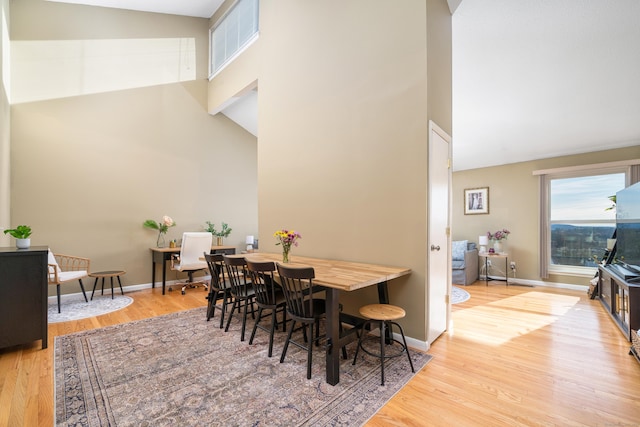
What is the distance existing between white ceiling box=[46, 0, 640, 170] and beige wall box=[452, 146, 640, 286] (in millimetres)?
339

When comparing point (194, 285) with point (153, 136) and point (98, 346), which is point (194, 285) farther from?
point (153, 136)

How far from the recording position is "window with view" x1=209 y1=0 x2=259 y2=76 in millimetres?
4840

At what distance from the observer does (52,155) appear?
4207 mm

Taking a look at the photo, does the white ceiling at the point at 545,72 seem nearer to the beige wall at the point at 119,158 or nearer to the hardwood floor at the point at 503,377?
the beige wall at the point at 119,158

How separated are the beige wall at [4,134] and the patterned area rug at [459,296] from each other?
5955 millimetres

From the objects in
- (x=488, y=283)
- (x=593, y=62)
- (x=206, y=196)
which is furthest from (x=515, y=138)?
(x=206, y=196)

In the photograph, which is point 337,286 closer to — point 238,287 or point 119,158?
point 238,287

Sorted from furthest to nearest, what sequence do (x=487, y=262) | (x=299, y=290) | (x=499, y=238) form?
(x=487, y=262) < (x=499, y=238) < (x=299, y=290)

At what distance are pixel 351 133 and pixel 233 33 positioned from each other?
12.3 ft

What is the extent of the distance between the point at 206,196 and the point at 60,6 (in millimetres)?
3513

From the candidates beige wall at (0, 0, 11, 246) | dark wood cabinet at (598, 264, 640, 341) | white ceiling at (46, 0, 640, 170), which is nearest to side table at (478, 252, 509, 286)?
dark wood cabinet at (598, 264, 640, 341)

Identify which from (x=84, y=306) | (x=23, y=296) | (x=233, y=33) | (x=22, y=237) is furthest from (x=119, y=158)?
(x=233, y=33)

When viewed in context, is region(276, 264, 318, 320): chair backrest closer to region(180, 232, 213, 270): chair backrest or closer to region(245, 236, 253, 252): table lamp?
region(180, 232, 213, 270): chair backrest

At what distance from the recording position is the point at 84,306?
12.9ft
